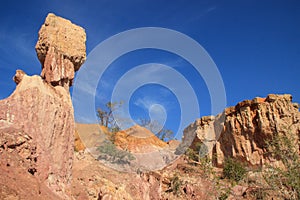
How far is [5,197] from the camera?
679cm

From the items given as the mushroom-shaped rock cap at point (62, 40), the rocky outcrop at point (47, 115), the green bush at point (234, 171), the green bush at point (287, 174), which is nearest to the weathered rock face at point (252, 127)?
the green bush at point (234, 171)

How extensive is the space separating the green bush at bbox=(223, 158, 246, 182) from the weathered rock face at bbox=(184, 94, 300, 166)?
9.00 ft

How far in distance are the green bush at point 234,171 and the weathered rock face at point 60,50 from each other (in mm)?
19722

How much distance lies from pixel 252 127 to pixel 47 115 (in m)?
25.8

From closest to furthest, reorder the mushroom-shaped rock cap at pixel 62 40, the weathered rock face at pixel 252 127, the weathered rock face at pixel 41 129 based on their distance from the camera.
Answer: the weathered rock face at pixel 41 129, the mushroom-shaped rock cap at pixel 62 40, the weathered rock face at pixel 252 127

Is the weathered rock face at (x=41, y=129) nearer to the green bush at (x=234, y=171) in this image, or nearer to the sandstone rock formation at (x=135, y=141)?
the green bush at (x=234, y=171)

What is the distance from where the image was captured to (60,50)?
1369 centimetres

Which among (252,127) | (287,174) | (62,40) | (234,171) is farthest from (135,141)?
(287,174)

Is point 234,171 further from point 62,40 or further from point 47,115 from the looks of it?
point 47,115

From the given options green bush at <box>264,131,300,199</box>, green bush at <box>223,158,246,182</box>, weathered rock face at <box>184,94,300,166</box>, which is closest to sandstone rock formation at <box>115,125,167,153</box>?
weathered rock face at <box>184,94,300,166</box>

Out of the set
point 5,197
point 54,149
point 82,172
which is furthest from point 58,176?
point 82,172

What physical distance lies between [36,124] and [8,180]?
287 cm

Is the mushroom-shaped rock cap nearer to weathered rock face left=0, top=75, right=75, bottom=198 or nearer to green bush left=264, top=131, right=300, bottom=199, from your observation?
weathered rock face left=0, top=75, right=75, bottom=198

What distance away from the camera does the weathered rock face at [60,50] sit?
13.2 m
